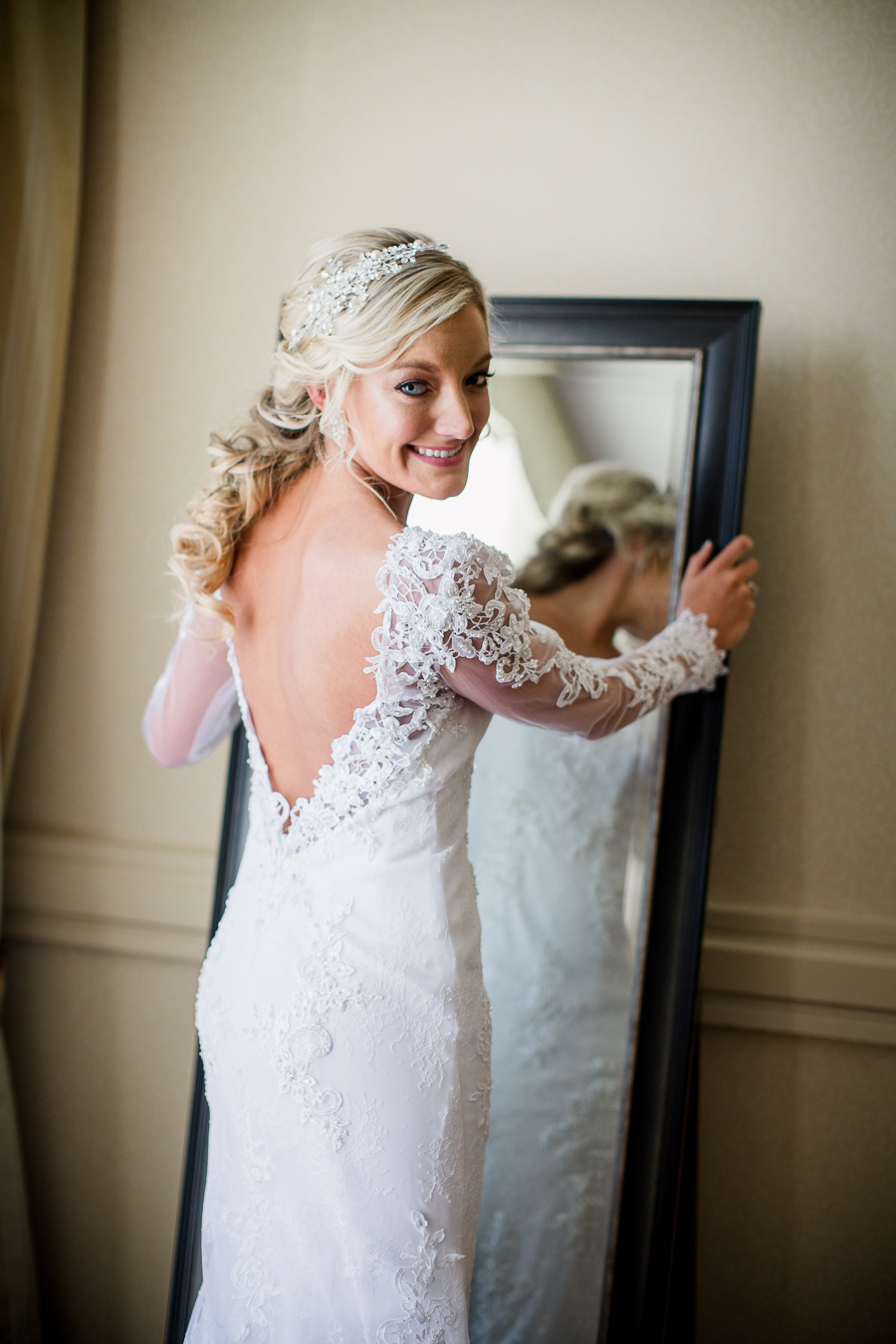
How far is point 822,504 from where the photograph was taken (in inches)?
76.6

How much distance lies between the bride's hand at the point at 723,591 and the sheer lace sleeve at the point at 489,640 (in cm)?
35

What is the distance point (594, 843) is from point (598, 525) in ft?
2.06

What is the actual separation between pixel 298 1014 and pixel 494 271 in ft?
4.98

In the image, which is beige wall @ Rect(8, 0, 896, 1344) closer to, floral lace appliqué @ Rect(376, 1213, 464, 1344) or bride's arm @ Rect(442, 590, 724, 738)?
bride's arm @ Rect(442, 590, 724, 738)

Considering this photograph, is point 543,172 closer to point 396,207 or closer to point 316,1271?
point 396,207

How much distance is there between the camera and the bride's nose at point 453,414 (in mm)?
1292

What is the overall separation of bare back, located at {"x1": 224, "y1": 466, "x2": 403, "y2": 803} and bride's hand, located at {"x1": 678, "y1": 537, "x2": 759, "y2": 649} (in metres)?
0.61

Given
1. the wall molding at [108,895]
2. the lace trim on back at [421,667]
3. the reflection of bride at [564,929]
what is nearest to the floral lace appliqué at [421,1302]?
the lace trim on back at [421,667]

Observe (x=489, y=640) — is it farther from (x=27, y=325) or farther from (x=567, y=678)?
(x=27, y=325)

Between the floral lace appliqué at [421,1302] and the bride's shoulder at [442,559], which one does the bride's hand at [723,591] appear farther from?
the floral lace appliqué at [421,1302]

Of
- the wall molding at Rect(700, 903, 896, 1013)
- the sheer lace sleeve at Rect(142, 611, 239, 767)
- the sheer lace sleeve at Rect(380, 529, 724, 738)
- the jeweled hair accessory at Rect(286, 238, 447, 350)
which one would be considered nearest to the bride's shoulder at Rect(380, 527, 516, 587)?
the sheer lace sleeve at Rect(380, 529, 724, 738)

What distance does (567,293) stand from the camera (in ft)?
6.54

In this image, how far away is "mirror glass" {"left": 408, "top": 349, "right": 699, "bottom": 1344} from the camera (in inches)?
72.2

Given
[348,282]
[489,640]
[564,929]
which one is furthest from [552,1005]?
[348,282]
